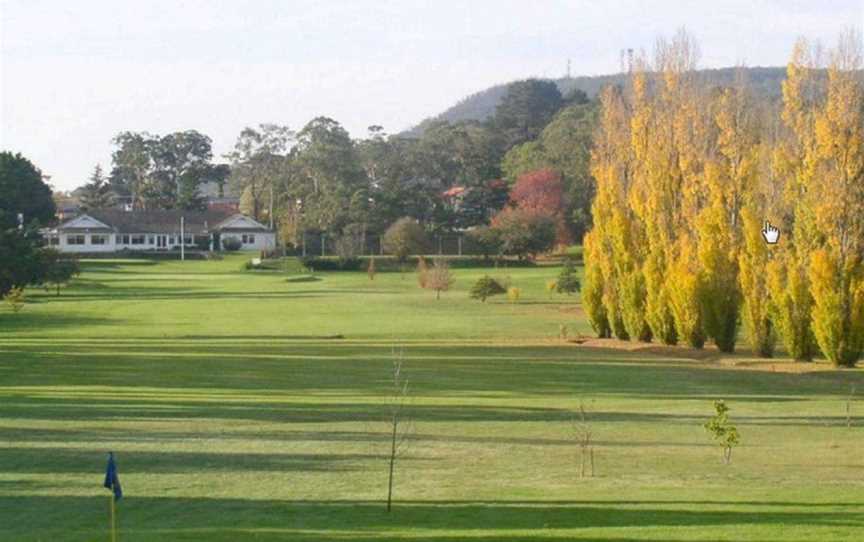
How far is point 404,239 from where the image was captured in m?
124

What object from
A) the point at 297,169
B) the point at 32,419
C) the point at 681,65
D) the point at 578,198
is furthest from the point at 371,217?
the point at 32,419

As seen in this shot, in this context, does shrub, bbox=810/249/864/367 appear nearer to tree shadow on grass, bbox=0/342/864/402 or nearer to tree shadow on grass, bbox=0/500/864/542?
tree shadow on grass, bbox=0/342/864/402

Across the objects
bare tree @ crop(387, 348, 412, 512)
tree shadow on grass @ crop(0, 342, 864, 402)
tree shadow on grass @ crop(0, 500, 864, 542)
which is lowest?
tree shadow on grass @ crop(0, 342, 864, 402)

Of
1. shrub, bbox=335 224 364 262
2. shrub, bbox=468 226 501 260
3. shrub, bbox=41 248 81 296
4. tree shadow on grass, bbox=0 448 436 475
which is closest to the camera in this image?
tree shadow on grass, bbox=0 448 436 475

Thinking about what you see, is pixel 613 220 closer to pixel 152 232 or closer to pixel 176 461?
pixel 176 461

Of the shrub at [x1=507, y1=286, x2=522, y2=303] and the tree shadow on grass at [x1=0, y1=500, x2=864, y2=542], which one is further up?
the tree shadow on grass at [x1=0, y1=500, x2=864, y2=542]

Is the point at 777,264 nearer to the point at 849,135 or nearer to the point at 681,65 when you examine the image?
the point at 849,135

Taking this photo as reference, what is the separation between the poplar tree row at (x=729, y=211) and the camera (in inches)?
1857

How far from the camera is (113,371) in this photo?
139 ft

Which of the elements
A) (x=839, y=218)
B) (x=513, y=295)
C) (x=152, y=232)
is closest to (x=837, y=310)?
(x=839, y=218)

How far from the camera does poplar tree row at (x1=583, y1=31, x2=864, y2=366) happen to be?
47156 millimetres

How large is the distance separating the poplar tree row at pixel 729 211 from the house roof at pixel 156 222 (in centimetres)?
9934

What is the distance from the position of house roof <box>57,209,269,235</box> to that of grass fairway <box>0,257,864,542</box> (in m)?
99.3

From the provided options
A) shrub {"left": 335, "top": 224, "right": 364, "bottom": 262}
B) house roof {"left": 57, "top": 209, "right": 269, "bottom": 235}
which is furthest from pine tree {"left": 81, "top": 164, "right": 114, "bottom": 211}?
shrub {"left": 335, "top": 224, "right": 364, "bottom": 262}
